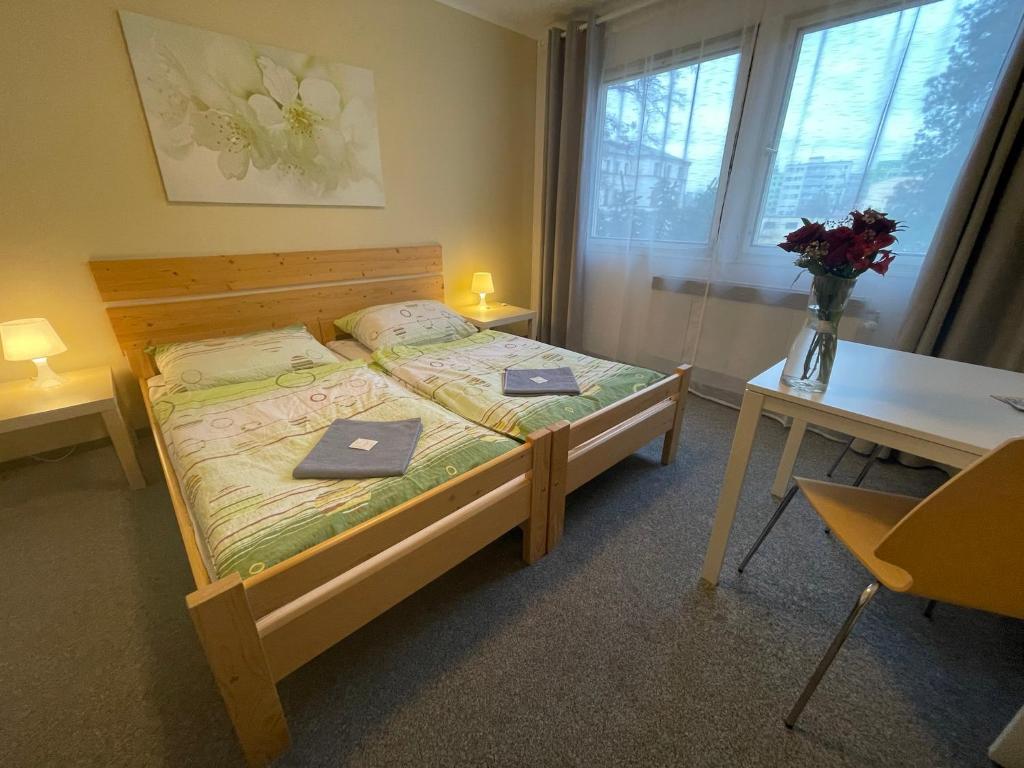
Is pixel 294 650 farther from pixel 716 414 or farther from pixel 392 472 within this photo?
pixel 716 414

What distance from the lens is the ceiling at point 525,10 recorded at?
266 centimetres

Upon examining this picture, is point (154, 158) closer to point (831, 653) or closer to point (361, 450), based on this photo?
point (361, 450)

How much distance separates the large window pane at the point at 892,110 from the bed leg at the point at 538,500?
2089mm

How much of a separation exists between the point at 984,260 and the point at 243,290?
143 inches

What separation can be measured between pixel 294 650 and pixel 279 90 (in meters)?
2.68

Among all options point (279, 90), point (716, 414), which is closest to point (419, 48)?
point (279, 90)

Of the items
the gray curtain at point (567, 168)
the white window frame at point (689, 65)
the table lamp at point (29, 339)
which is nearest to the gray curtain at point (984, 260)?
the white window frame at point (689, 65)

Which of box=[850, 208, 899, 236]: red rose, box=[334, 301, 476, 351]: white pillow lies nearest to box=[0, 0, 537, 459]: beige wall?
box=[334, 301, 476, 351]: white pillow

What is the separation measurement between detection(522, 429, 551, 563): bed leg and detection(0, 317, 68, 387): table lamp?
2149mm

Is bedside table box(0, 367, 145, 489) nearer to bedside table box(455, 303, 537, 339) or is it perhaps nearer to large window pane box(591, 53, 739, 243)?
bedside table box(455, 303, 537, 339)

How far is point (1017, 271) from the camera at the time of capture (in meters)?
1.74

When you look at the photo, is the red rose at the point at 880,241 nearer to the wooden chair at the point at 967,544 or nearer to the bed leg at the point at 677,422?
the wooden chair at the point at 967,544

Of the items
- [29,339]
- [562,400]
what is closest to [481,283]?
[562,400]

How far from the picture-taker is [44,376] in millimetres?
1908
